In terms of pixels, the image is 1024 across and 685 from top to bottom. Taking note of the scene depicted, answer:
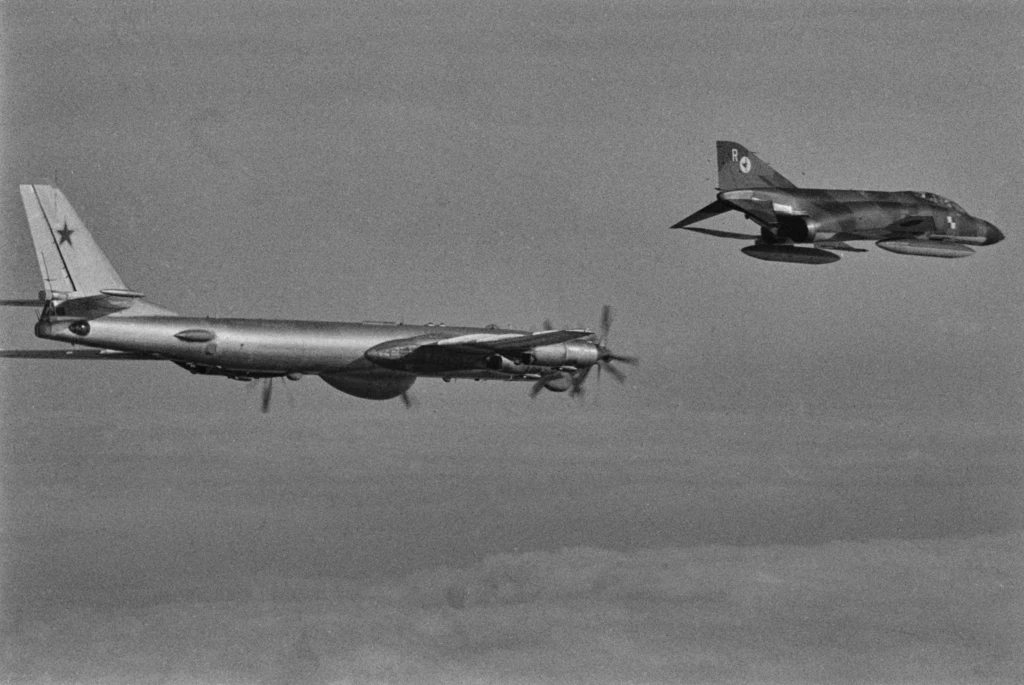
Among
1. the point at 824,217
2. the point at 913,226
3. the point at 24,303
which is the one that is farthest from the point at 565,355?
the point at 24,303

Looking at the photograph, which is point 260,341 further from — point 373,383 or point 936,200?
point 936,200

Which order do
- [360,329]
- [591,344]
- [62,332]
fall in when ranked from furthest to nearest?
[591,344] → [360,329] → [62,332]

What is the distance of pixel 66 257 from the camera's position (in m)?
93.4

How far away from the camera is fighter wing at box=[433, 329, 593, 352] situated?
10212 cm

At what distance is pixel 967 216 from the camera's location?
106875mm

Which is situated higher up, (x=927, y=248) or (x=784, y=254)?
(x=927, y=248)

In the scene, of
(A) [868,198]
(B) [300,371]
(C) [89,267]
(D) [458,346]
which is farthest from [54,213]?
(A) [868,198]

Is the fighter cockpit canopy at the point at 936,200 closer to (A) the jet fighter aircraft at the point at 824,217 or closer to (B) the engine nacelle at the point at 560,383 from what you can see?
(A) the jet fighter aircraft at the point at 824,217

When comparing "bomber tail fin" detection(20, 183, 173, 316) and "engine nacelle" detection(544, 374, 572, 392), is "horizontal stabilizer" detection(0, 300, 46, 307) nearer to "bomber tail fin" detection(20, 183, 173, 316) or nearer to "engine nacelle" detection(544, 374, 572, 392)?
"bomber tail fin" detection(20, 183, 173, 316)

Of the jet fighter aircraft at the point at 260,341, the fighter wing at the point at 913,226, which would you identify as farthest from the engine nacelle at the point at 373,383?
the fighter wing at the point at 913,226

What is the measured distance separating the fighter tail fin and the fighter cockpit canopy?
6.74 meters

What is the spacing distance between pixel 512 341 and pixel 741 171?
515 inches

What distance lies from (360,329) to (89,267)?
1255cm

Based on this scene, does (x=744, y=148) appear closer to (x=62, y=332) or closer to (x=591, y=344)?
(x=591, y=344)
